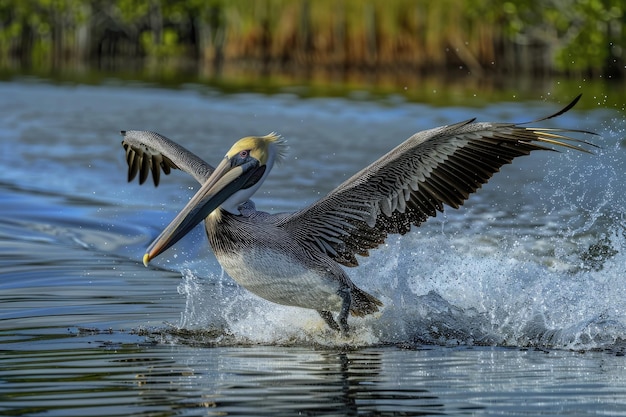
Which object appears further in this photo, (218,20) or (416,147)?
(218,20)

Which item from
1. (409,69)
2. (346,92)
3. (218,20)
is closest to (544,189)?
(346,92)

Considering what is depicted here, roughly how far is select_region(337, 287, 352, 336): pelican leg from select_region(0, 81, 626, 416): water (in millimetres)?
92

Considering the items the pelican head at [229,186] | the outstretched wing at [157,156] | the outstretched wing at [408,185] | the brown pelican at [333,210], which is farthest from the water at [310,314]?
the outstretched wing at [157,156]

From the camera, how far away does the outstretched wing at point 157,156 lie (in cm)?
749

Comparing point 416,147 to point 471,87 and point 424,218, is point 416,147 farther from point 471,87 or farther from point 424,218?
point 471,87

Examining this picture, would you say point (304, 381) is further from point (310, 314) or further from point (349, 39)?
point (349, 39)

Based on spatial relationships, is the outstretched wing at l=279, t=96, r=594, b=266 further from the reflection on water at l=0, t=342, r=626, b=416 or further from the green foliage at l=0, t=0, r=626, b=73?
the green foliage at l=0, t=0, r=626, b=73

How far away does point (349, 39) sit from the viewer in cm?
3869

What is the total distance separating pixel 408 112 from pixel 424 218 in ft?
54.1

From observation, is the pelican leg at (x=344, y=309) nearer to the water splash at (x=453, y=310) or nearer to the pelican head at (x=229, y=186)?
the water splash at (x=453, y=310)

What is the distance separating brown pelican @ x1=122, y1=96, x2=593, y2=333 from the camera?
6.77 metres

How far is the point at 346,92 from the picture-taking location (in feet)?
95.9

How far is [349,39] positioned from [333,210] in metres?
31.9

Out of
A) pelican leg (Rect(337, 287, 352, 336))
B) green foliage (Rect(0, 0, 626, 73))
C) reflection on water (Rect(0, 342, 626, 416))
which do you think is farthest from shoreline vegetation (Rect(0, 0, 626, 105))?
reflection on water (Rect(0, 342, 626, 416))
